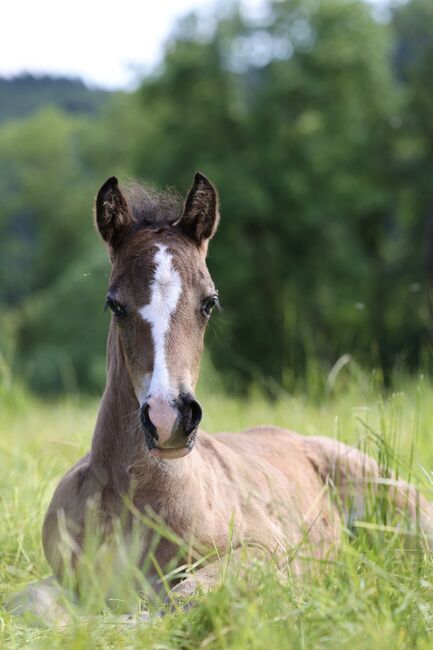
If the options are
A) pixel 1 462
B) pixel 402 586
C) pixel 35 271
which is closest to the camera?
pixel 402 586

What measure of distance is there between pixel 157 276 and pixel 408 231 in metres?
26.4

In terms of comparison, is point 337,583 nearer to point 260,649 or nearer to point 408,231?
point 260,649

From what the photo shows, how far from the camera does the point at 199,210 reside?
4.09 m

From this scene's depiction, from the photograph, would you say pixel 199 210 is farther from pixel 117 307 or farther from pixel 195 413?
pixel 195 413

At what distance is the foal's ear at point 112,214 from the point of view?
3941 millimetres

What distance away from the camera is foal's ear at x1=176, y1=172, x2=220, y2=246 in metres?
4.07

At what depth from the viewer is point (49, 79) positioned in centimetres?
6444

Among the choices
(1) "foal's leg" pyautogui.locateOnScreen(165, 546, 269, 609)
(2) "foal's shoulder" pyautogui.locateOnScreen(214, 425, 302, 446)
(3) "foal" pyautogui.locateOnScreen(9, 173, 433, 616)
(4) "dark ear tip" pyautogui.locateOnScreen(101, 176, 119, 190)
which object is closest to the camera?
(1) "foal's leg" pyautogui.locateOnScreen(165, 546, 269, 609)

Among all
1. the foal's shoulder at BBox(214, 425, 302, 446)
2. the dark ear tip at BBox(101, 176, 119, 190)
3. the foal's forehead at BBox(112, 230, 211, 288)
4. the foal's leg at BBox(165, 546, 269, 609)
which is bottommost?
the foal's leg at BBox(165, 546, 269, 609)

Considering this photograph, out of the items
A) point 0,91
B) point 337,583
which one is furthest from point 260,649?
point 0,91

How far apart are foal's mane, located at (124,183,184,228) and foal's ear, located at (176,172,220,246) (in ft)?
0.31

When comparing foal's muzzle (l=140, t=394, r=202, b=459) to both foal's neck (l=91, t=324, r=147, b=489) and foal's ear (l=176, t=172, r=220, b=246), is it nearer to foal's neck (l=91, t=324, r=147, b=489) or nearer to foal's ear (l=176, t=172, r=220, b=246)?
foal's neck (l=91, t=324, r=147, b=489)

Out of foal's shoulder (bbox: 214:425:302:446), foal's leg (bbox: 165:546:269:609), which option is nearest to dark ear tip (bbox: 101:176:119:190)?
foal's shoulder (bbox: 214:425:302:446)

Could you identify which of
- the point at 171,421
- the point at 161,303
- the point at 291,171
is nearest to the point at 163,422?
the point at 171,421
